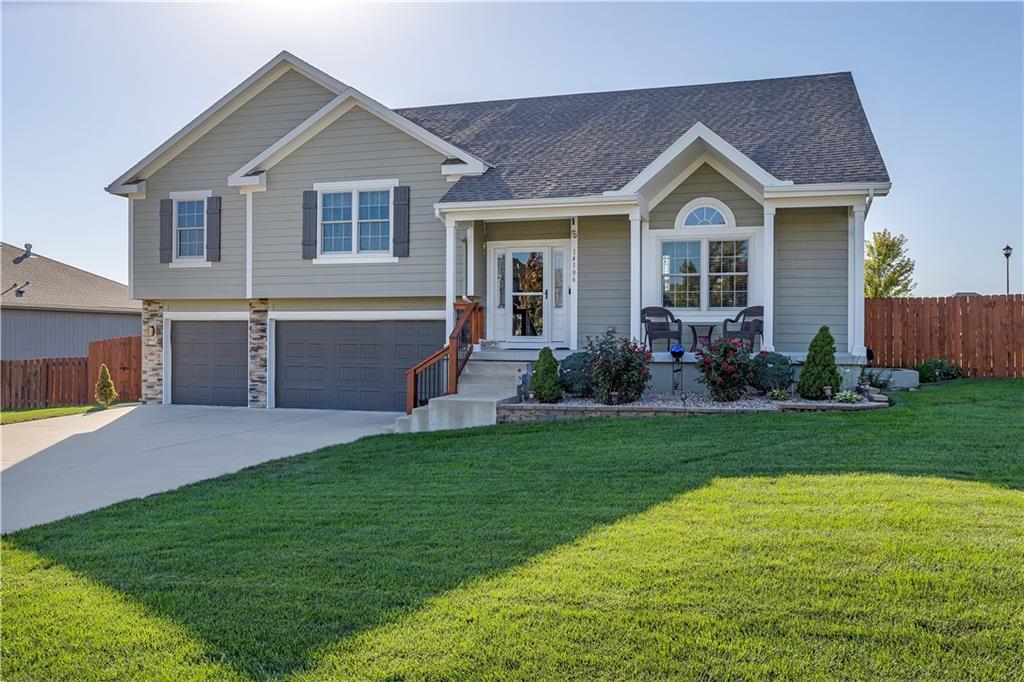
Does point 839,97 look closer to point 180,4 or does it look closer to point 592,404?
point 592,404

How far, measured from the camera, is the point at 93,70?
1155cm

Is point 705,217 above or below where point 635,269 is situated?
above

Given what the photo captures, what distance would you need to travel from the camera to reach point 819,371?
1148 cm

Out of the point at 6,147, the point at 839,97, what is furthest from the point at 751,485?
the point at 6,147

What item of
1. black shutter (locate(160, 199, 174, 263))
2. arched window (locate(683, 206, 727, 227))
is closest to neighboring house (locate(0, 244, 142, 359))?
black shutter (locate(160, 199, 174, 263))

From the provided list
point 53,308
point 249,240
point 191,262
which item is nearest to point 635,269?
point 249,240

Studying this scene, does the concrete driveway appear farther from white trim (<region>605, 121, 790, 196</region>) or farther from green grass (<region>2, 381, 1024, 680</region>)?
white trim (<region>605, 121, 790, 196</region>)

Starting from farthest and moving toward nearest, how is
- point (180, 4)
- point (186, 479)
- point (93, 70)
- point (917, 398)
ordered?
point (917, 398) < point (93, 70) < point (180, 4) < point (186, 479)

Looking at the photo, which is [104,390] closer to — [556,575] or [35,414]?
[35,414]

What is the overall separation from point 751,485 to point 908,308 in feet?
40.6

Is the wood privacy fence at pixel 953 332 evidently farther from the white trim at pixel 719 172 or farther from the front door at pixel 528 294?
the front door at pixel 528 294

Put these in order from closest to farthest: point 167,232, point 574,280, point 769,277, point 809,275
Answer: point 769,277 < point 809,275 < point 574,280 < point 167,232

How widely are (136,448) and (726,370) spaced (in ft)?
27.5

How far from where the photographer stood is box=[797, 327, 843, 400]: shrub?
11.5 m
